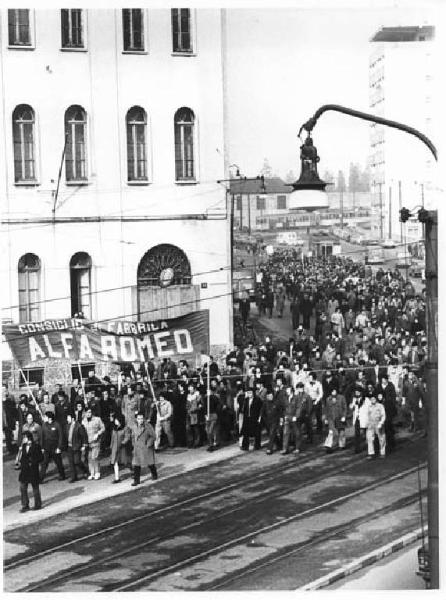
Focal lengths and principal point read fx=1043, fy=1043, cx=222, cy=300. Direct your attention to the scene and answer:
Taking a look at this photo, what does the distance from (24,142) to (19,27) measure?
92 cm

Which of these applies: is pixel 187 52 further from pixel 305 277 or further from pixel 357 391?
pixel 357 391

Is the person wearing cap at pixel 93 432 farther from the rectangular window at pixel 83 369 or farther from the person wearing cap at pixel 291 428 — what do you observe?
the person wearing cap at pixel 291 428

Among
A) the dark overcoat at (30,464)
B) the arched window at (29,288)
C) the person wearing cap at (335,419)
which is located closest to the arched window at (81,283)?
the arched window at (29,288)

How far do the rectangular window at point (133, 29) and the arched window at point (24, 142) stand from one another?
0.98 metres

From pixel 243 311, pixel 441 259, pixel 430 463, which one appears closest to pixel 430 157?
pixel 441 259

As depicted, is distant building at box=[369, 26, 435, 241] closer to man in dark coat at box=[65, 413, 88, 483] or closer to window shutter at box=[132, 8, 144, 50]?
window shutter at box=[132, 8, 144, 50]

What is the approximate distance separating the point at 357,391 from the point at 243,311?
3.93 feet

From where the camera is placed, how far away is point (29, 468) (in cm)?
848

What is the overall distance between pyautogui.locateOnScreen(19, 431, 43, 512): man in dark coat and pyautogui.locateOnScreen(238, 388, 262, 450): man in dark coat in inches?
67.5

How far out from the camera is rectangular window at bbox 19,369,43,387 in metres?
8.59

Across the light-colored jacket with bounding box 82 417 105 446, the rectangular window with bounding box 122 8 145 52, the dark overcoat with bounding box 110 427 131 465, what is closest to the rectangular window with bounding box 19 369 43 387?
the light-colored jacket with bounding box 82 417 105 446

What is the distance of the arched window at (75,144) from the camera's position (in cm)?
869

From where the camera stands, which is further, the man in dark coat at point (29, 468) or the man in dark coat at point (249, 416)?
the man in dark coat at point (249, 416)

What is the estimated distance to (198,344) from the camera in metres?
8.80
